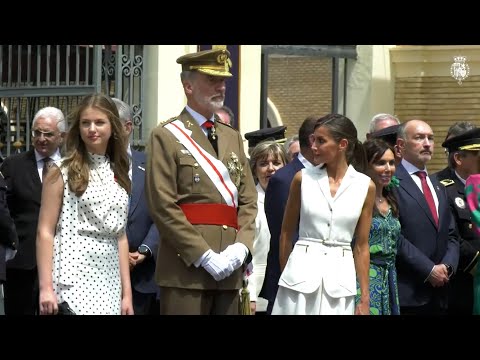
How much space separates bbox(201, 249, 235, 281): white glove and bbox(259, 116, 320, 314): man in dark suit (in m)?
1.29

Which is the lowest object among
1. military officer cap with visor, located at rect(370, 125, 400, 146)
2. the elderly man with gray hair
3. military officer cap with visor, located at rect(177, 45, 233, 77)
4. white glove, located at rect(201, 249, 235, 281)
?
white glove, located at rect(201, 249, 235, 281)

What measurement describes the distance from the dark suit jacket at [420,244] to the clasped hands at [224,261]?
2.05 metres

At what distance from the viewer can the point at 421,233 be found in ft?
27.1

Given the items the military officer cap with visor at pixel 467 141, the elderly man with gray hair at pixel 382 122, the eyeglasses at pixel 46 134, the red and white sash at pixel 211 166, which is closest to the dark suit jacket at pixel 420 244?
the military officer cap with visor at pixel 467 141

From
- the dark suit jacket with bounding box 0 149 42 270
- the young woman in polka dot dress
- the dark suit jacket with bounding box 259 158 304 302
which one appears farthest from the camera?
the dark suit jacket with bounding box 0 149 42 270

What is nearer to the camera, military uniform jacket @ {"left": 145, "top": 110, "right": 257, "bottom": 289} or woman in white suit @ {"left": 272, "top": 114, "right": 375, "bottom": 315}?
military uniform jacket @ {"left": 145, "top": 110, "right": 257, "bottom": 289}

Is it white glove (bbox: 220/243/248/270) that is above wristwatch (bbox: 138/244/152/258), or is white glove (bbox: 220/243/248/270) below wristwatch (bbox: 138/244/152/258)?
above

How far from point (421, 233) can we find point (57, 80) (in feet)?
19.7

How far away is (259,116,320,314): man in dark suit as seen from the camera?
7449 millimetres

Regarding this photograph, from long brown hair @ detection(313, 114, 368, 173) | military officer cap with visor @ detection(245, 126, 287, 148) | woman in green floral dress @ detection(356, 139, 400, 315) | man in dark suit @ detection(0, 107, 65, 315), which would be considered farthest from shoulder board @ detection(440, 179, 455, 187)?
man in dark suit @ detection(0, 107, 65, 315)

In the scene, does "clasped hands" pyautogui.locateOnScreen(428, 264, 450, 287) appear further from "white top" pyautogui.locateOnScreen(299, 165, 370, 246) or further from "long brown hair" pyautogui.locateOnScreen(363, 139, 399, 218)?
"white top" pyautogui.locateOnScreen(299, 165, 370, 246)

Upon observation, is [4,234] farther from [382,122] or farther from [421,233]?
[382,122]
